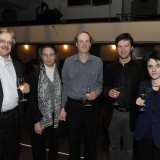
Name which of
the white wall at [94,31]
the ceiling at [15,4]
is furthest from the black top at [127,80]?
the ceiling at [15,4]

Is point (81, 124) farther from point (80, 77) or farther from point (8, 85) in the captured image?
point (8, 85)

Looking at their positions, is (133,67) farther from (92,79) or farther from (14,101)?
(14,101)

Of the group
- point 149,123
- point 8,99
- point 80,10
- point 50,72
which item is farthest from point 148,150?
point 80,10

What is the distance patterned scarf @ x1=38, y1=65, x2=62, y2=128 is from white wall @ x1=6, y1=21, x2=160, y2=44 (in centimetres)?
648

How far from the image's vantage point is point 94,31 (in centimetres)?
914

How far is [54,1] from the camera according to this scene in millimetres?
13031

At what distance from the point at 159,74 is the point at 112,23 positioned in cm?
700

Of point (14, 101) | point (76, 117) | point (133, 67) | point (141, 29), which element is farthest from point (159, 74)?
point (141, 29)

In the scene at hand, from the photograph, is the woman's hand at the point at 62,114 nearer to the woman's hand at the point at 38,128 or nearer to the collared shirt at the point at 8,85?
the woman's hand at the point at 38,128

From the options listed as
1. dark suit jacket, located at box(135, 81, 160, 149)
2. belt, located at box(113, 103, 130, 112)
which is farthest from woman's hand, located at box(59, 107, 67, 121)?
dark suit jacket, located at box(135, 81, 160, 149)

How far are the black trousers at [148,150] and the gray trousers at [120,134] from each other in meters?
0.34

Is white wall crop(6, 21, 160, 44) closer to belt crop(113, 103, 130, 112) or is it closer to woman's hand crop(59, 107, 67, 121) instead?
belt crop(113, 103, 130, 112)

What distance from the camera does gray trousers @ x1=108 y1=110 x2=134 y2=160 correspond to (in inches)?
103

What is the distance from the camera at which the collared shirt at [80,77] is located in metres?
2.71
